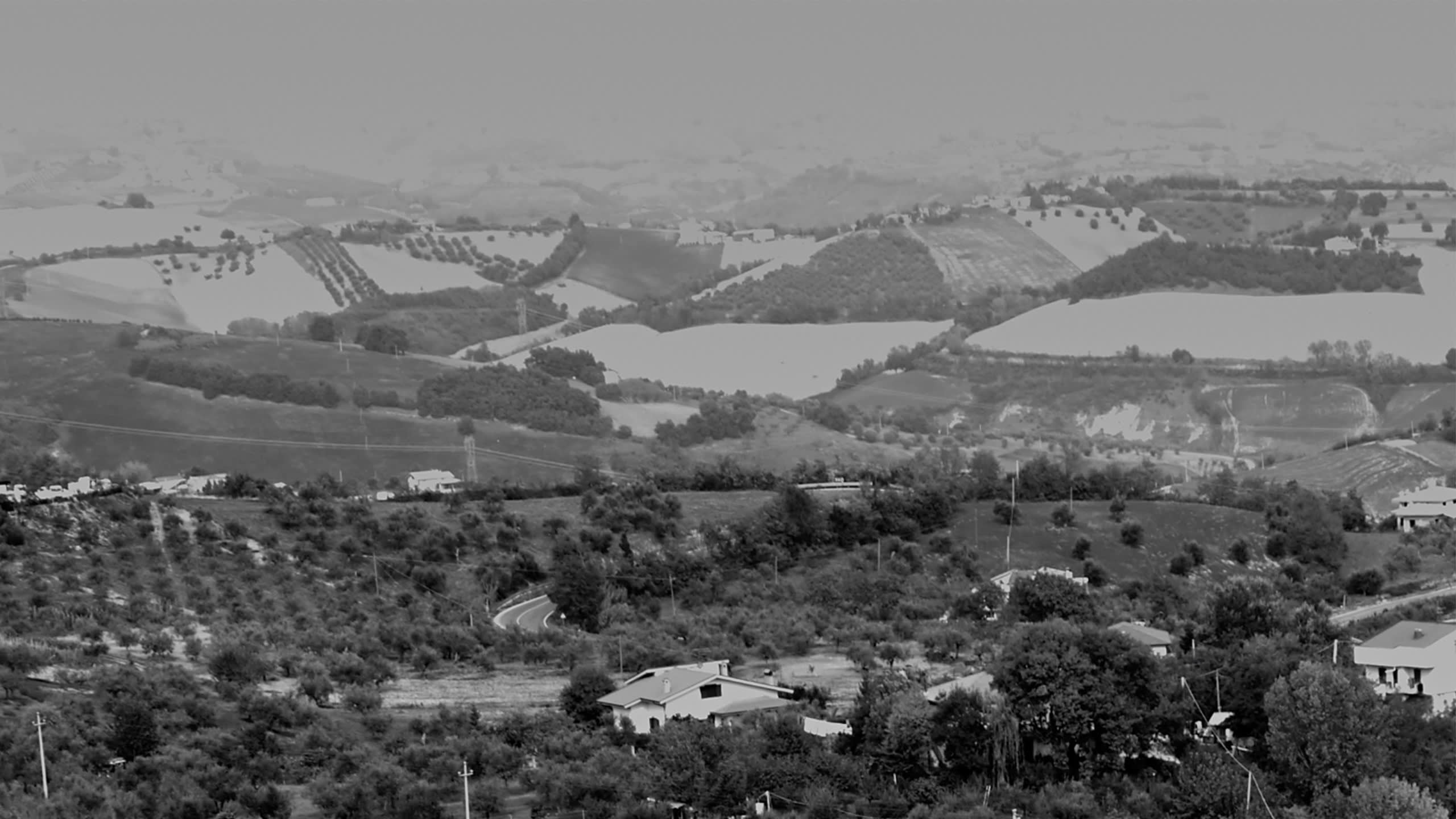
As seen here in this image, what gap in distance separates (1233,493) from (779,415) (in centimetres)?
2612

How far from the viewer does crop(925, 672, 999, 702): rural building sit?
46.2 metres

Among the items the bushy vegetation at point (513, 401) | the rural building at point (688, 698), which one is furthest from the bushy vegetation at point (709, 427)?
the rural building at point (688, 698)

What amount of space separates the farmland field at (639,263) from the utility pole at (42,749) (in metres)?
104

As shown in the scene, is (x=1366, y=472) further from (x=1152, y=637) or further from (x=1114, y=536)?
(x=1152, y=637)

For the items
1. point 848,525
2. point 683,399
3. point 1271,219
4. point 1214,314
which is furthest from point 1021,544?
point 1271,219

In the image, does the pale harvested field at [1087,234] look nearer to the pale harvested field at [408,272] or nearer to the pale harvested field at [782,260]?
the pale harvested field at [782,260]

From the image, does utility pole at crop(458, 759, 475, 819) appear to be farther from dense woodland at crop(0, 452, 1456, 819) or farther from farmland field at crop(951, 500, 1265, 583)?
farmland field at crop(951, 500, 1265, 583)

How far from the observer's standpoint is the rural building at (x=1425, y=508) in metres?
79.2

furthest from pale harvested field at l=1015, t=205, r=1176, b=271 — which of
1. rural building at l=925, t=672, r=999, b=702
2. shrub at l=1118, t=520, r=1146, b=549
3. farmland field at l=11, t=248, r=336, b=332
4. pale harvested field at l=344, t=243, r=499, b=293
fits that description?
rural building at l=925, t=672, r=999, b=702

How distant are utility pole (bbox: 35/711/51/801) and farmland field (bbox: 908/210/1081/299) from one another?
98.2m

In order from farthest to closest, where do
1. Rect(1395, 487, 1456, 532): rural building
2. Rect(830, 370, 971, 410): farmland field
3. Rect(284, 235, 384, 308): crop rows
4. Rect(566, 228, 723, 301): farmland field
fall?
Rect(566, 228, 723, 301): farmland field → Rect(284, 235, 384, 308): crop rows → Rect(830, 370, 971, 410): farmland field → Rect(1395, 487, 1456, 532): rural building

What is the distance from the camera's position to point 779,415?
345ft

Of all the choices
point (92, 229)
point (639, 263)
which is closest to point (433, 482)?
point (639, 263)

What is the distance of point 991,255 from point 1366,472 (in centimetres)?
5634
